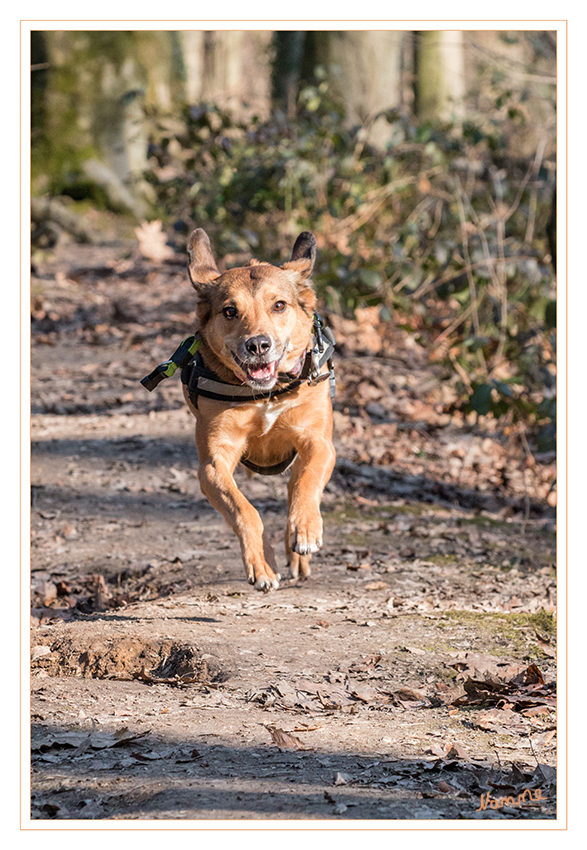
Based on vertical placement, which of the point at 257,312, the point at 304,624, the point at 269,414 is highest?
the point at 257,312

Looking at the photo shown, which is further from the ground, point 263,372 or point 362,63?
point 362,63

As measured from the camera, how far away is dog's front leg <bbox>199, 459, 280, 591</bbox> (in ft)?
12.3

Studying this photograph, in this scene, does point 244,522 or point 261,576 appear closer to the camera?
point 261,576

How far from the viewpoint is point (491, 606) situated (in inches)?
228

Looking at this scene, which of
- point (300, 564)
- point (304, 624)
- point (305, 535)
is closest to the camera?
point (305, 535)

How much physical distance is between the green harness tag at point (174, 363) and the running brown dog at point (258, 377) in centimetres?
8

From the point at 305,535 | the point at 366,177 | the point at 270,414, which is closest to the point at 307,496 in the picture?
the point at 305,535

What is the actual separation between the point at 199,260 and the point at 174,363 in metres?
0.71

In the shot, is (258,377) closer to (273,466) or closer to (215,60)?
(273,466)

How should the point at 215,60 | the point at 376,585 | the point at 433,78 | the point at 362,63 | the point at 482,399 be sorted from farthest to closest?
the point at 215,60, the point at 433,78, the point at 362,63, the point at 482,399, the point at 376,585

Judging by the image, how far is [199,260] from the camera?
459cm

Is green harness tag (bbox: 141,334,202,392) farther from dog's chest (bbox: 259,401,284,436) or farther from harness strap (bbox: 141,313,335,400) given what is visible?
dog's chest (bbox: 259,401,284,436)

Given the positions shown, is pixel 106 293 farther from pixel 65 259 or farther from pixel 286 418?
pixel 286 418

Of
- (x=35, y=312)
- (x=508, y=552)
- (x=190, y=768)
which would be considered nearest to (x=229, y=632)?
(x=190, y=768)
